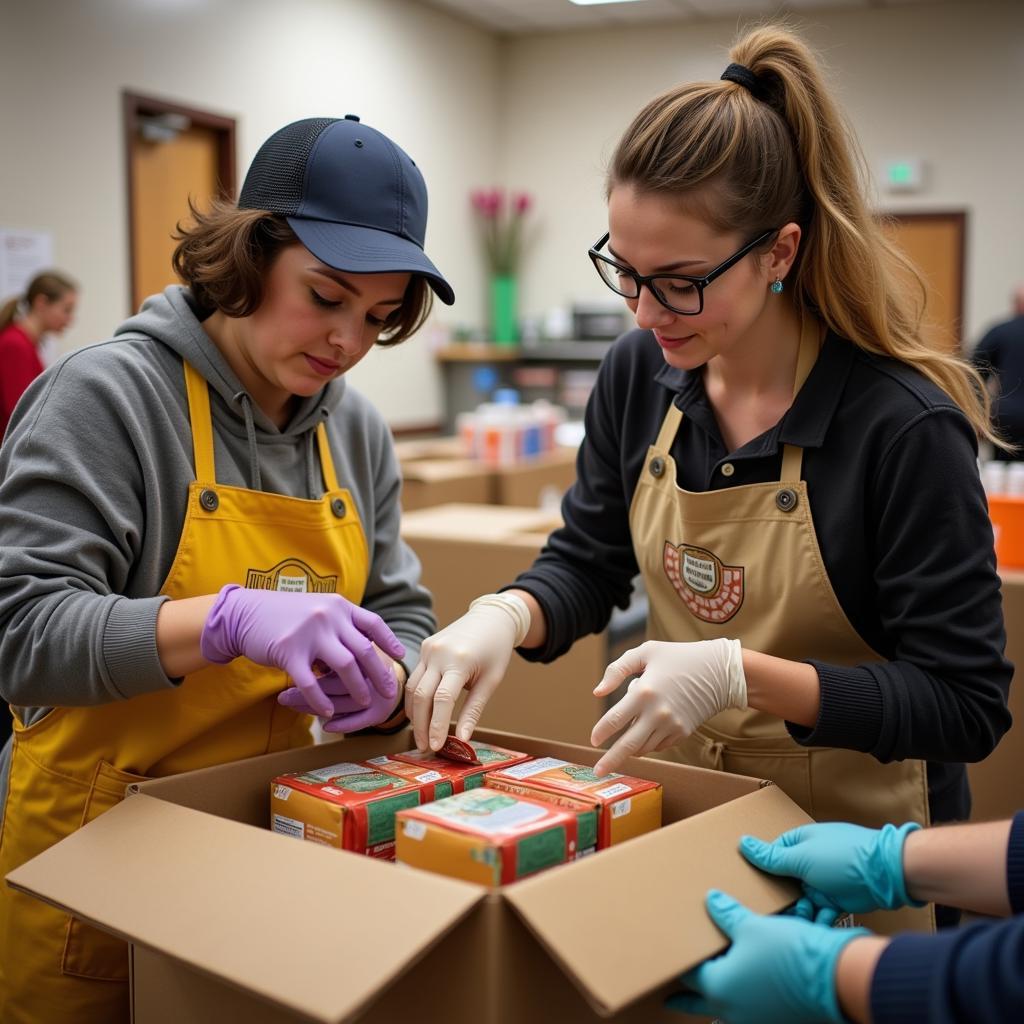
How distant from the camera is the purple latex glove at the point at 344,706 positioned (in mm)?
1347

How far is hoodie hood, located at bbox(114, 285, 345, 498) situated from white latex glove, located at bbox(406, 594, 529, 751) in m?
0.28

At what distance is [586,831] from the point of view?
1.14 metres

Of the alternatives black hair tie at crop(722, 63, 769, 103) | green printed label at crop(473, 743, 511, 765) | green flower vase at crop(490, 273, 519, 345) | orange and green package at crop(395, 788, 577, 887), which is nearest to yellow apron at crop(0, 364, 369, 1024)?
green printed label at crop(473, 743, 511, 765)

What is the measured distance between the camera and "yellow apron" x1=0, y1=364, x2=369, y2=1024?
130cm

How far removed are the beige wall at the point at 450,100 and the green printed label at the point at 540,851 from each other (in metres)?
4.34

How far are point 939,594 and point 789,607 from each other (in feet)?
0.63

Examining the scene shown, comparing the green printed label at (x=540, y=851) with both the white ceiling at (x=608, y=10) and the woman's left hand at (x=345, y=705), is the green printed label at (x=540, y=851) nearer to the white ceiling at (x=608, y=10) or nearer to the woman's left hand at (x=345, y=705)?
the woman's left hand at (x=345, y=705)

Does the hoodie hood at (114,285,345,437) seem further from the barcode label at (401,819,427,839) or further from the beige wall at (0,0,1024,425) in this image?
the beige wall at (0,0,1024,425)

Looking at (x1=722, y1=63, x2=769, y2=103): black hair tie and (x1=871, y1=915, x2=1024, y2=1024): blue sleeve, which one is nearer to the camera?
(x1=871, y1=915, x2=1024, y2=1024): blue sleeve

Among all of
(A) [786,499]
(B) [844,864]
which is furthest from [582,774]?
(A) [786,499]

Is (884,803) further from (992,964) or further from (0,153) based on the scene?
(0,153)

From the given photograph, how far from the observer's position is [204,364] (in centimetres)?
141

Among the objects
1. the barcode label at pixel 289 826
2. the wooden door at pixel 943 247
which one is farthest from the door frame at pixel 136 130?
the wooden door at pixel 943 247

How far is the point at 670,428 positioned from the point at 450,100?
264 inches
